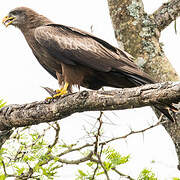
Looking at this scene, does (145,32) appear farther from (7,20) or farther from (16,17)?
(7,20)

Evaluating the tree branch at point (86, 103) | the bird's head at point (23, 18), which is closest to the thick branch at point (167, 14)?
the bird's head at point (23, 18)

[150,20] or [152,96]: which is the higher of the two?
[150,20]

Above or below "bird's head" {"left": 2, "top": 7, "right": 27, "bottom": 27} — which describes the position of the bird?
below

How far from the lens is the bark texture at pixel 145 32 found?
187 inches

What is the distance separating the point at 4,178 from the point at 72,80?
1.81 m

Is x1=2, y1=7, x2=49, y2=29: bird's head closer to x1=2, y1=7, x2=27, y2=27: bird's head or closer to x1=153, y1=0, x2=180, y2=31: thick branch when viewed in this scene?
x1=2, y1=7, x2=27, y2=27: bird's head

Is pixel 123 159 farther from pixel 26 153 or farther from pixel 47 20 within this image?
pixel 47 20

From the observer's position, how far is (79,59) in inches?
187

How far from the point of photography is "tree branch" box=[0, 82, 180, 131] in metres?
3.03

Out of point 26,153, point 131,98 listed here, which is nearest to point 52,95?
point 26,153

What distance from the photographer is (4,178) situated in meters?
3.43

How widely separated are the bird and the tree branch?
1.41ft

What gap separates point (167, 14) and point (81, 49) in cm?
129

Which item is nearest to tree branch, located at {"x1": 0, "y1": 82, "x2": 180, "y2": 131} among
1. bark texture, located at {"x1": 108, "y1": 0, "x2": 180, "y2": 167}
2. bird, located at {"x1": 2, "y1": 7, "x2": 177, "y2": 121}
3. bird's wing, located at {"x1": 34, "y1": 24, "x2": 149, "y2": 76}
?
bird, located at {"x1": 2, "y1": 7, "x2": 177, "y2": 121}
